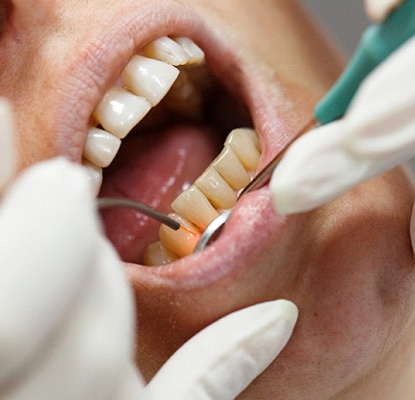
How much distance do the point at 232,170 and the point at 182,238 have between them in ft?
0.36

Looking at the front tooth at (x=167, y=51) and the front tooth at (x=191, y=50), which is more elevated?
the front tooth at (x=167, y=51)

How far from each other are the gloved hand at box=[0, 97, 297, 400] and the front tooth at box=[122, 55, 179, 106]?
377 mm

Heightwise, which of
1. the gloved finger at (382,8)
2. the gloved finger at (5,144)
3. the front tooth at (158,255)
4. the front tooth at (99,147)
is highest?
the gloved finger at (5,144)

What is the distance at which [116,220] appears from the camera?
1.06m

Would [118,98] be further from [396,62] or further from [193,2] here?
[396,62]

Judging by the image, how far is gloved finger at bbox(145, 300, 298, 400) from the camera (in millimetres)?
677

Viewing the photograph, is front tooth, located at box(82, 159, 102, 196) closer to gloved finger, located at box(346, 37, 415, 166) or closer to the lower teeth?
the lower teeth

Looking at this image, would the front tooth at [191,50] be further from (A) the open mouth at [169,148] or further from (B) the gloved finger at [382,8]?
(B) the gloved finger at [382,8]

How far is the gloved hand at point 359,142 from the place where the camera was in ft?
1.83

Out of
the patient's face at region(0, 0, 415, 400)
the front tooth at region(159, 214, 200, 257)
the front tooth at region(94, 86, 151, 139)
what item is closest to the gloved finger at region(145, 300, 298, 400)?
the patient's face at region(0, 0, 415, 400)

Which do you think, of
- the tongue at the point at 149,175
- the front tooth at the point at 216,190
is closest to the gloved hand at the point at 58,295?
the front tooth at the point at 216,190

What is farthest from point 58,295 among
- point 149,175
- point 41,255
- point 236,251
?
point 149,175

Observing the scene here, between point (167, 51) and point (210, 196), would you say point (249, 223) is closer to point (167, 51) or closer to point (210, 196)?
point (210, 196)

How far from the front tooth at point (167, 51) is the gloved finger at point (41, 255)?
43 cm
